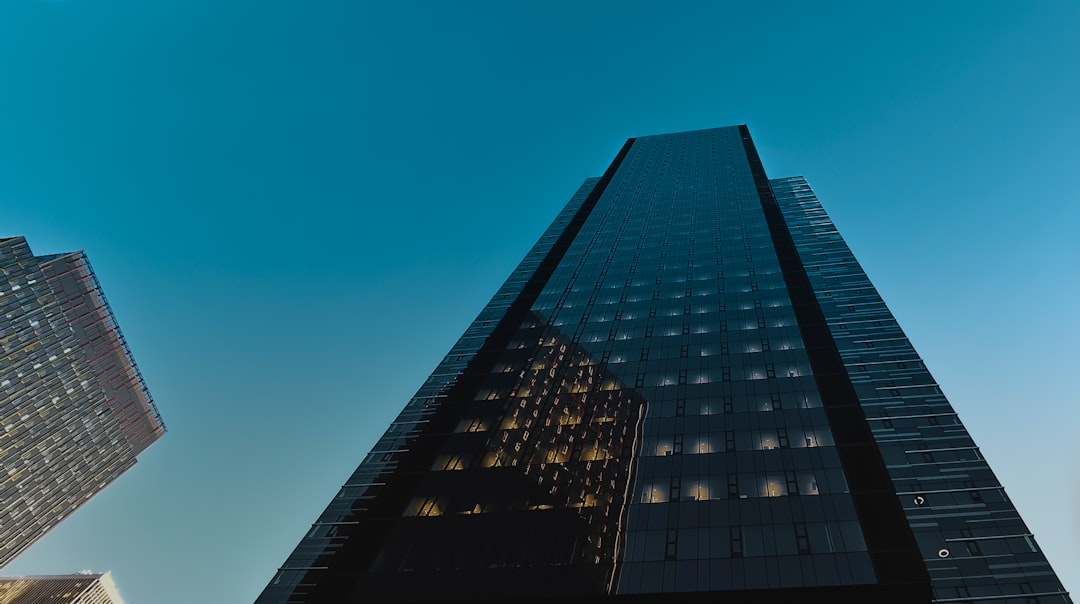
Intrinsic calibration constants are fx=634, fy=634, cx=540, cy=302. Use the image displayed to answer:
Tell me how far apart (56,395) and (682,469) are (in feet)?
550

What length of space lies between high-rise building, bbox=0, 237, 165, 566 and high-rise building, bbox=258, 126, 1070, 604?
417 ft

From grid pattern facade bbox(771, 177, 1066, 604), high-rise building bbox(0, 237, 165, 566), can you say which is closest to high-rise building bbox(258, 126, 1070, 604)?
grid pattern facade bbox(771, 177, 1066, 604)

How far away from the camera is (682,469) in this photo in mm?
50781

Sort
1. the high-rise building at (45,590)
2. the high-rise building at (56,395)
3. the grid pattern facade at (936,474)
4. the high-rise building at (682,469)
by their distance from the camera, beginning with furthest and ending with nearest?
the high-rise building at (45,590)
the high-rise building at (56,395)
the grid pattern facade at (936,474)
the high-rise building at (682,469)

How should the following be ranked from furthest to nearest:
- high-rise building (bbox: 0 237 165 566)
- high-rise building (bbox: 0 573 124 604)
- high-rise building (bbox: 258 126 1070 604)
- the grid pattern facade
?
high-rise building (bbox: 0 573 124 604) → high-rise building (bbox: 0 237 165 566) → the grid pattern facade → high-rise building (bbox: 258 126 1070 604)

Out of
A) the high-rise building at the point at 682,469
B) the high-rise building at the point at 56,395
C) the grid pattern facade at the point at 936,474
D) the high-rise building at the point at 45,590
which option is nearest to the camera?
the high-rise building at the point at 682,469

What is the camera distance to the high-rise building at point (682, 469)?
138 ft

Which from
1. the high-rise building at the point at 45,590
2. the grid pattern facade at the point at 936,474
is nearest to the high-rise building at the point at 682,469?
the grid pattern facade at the point at 936,474

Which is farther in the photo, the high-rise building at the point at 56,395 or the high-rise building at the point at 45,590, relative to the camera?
the high-rise building at the point at 45,590

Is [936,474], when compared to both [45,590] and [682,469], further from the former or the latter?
[45,590]

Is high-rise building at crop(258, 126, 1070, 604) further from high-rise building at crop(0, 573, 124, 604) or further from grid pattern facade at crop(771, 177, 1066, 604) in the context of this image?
high-rise building at crop(0, 573, 124, 604)

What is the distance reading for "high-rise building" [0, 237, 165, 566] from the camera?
14450 cm

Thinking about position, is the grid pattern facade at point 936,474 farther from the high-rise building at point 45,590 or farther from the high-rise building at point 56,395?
the high-rise building at point 45,590

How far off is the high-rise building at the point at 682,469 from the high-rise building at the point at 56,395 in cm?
12710
